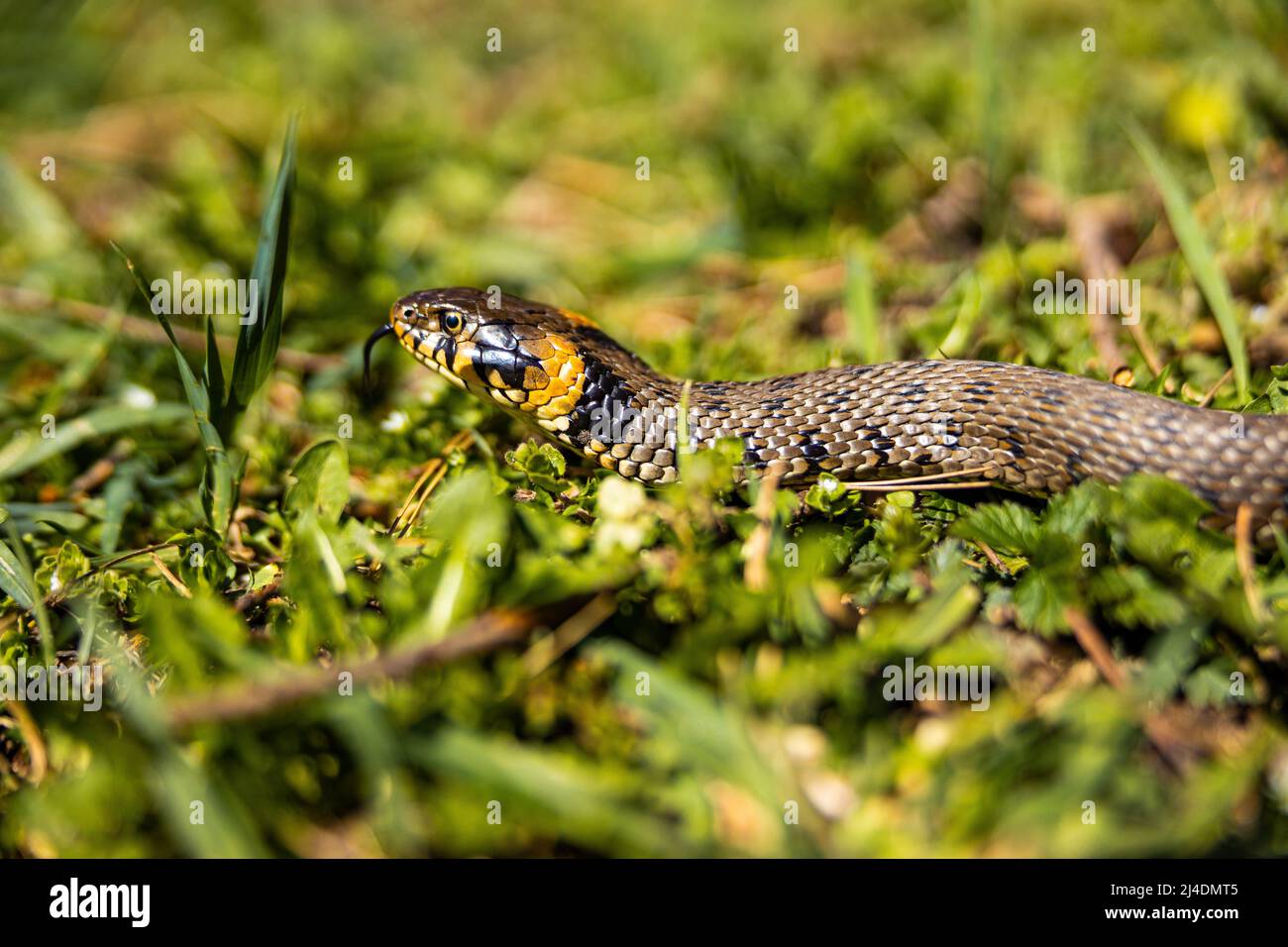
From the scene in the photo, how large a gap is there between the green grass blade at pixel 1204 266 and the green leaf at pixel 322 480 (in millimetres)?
3559

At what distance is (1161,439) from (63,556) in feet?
13.2

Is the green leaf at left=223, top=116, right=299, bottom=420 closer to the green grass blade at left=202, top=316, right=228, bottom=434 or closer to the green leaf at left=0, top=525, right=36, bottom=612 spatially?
the green grass blade at left=202, top=316, right=228, bottom=434

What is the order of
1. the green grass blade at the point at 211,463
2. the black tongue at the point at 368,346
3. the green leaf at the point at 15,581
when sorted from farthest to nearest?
1. the black tongue at the point at 368,346
2. the green grass blade at the point at 211,463
3. the green leaf at the point at 15,581

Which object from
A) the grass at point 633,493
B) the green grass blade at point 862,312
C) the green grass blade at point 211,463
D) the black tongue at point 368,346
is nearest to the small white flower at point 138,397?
the grass at point 633,493

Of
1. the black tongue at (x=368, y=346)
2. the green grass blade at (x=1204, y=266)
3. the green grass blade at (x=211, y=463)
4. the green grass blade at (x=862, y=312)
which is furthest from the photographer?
the green grass blade at (x=862, y=312)

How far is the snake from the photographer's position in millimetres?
3451

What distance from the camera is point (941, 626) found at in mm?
2932

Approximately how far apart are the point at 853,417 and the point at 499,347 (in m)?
1.49

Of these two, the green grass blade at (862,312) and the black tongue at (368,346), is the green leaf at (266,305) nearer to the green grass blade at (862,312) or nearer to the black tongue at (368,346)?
the black tongue at (368,346)

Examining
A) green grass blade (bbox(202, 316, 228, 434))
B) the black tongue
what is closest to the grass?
green grass blade (bbox(202, 316, 228, 434))

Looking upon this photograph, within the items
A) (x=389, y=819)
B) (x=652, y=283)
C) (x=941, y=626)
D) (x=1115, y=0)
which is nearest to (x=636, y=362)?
(x=652, y=283)

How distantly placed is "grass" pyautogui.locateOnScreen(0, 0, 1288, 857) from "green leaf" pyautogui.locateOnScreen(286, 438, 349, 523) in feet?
0.05

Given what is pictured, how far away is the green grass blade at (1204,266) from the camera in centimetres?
394

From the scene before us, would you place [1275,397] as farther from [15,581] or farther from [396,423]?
[15,581]
